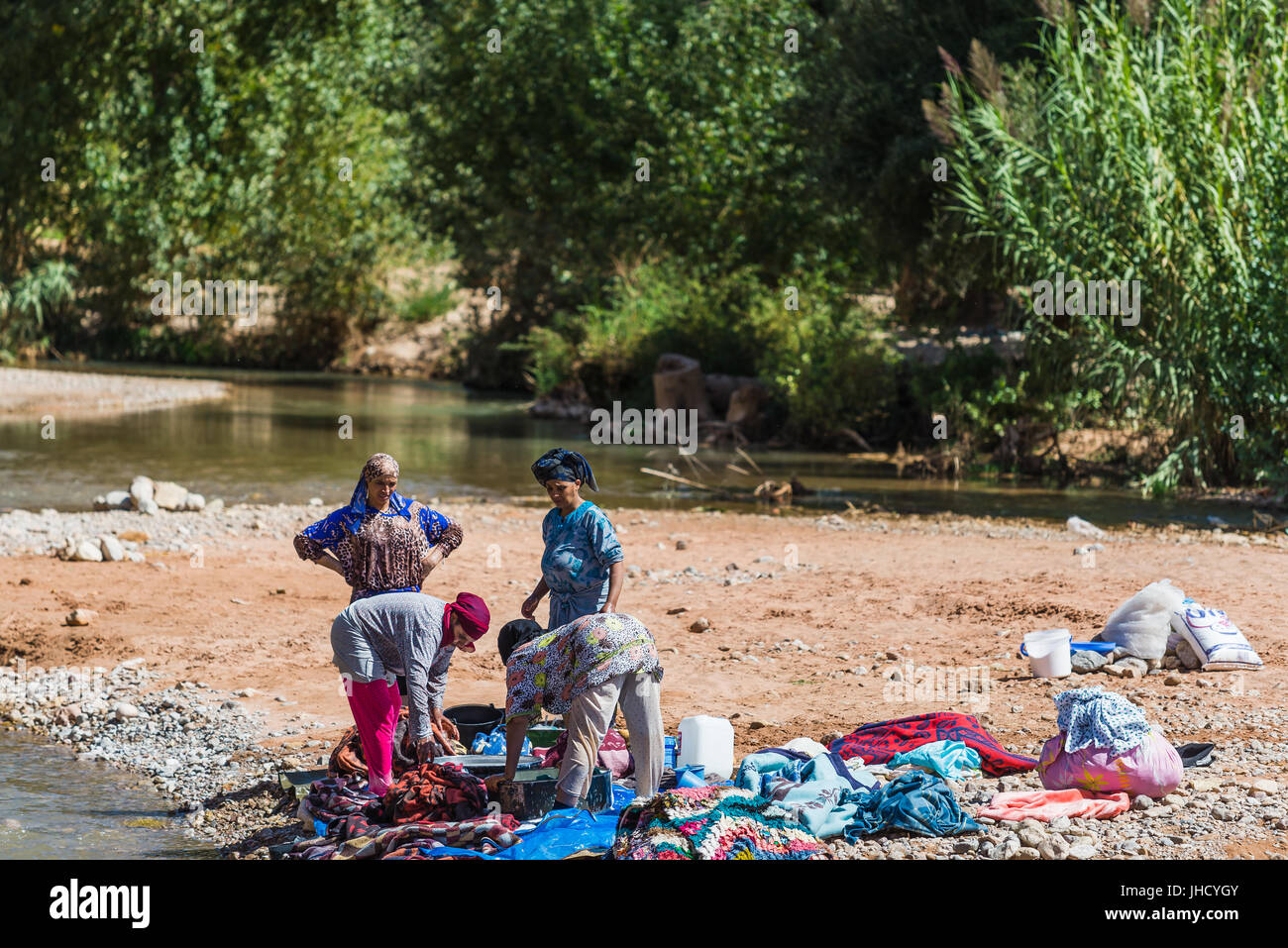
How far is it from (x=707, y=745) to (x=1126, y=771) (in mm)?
1915

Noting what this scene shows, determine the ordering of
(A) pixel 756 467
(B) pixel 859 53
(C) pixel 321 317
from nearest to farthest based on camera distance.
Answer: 1. (A) pixel 756 467
2. (B) pixel 859 53
3. (C) pixel 321 317

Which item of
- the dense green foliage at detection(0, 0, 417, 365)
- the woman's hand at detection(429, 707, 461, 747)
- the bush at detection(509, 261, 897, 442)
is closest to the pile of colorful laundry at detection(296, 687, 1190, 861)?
the woman's hand at detection(429, 707, 461, 747)

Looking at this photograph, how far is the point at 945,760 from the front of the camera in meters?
6.91

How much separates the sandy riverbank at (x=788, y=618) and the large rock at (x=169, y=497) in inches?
17.2

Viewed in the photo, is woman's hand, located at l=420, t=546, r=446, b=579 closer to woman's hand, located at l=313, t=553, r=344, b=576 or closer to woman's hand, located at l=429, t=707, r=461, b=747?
woman's hand, located at l=313, t=553, r=344, b=576

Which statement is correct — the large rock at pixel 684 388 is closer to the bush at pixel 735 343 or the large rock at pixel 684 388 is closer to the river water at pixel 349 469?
the bush at pixel 735 343

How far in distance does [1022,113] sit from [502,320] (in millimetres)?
22071

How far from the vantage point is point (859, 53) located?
919 inches

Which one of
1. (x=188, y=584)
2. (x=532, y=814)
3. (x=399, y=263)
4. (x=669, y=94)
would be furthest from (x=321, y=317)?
(x=532, y=814)

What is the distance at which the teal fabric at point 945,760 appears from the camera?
6867 millimetres

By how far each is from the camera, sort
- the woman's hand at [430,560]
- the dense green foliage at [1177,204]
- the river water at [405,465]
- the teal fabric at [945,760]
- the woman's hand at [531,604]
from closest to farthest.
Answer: the woman's hand at [430,560]
the teal fabric at [945,760]
the woman's hand at [531,604]
the dense green foliage at [1177,204]
the river water at [405,465]

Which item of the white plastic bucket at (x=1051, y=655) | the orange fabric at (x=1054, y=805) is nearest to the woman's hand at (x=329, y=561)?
the orange fabric at (x=1054, y=805)

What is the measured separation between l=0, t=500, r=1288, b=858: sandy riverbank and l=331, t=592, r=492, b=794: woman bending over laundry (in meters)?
0.75
